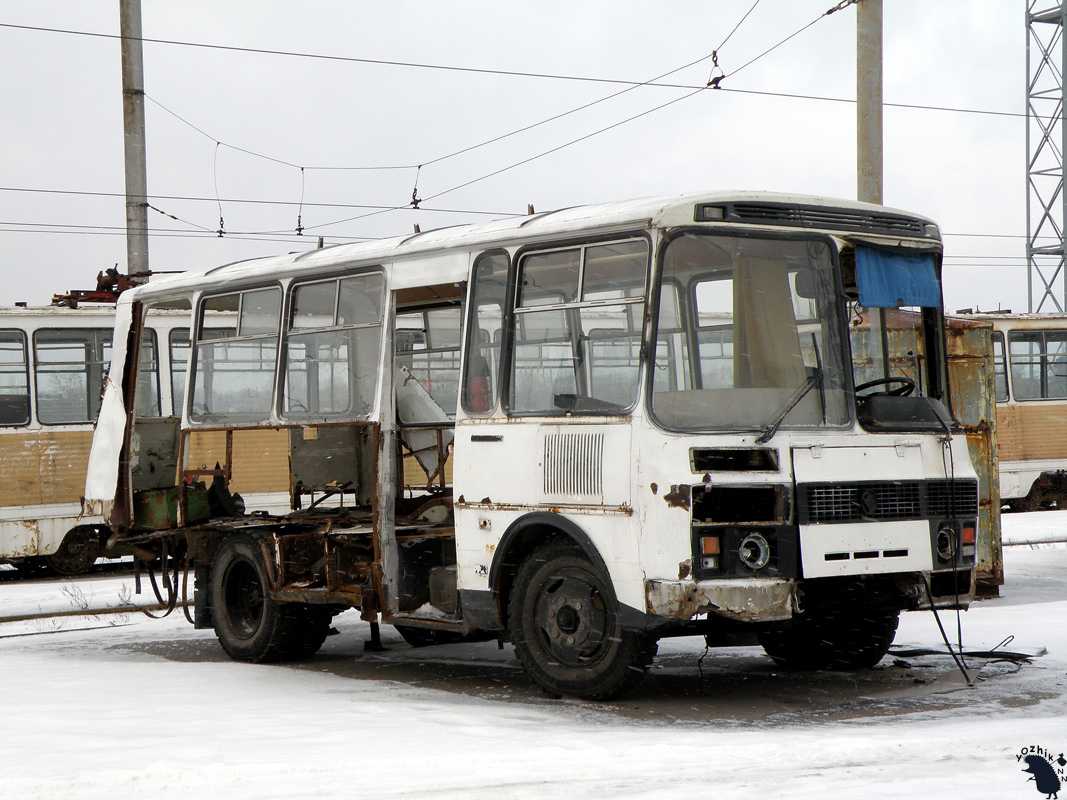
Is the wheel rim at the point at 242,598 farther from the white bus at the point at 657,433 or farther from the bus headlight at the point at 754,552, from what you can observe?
the bus headlight at the point at 754,552

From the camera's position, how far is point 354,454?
11.1 meters

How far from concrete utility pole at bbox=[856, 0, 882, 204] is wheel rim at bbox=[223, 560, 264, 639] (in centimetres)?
700

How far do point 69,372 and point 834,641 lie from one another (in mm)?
11530

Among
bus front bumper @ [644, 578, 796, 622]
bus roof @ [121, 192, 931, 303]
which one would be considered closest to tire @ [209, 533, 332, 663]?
bus roof @ [121, 192, 931, 303]

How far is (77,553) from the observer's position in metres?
17.9

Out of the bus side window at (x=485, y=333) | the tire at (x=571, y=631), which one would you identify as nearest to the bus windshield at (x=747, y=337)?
the tire at (x=571, y=631)

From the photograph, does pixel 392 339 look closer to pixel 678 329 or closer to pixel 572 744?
pixel 678 329

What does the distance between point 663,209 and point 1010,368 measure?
1713 centimetres

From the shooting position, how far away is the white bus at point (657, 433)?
7477 mm

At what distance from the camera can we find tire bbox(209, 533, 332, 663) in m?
10.4

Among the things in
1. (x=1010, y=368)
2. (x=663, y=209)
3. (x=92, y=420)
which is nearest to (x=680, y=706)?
(x=663, y=209)

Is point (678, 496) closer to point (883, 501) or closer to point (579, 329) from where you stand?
point (579, 329)

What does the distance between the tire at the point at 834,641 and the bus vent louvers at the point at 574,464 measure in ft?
6.05

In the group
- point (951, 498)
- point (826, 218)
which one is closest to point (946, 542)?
point (951, 498)
